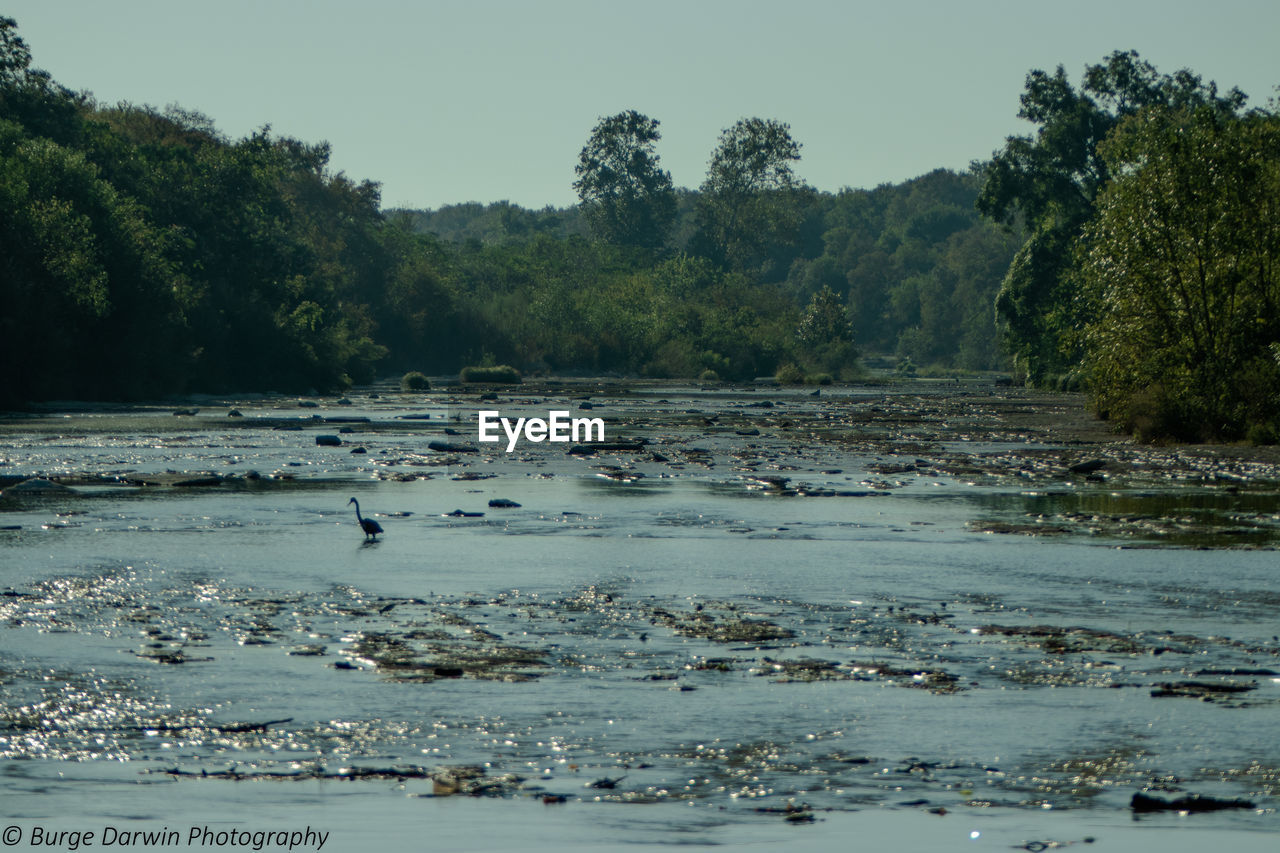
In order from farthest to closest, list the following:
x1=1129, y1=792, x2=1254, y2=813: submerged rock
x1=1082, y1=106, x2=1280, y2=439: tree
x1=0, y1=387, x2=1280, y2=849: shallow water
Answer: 1. x1=1082, y1=106, x2=1280, y2=439: tree
2. x1=0, y1=387, x2=1280, y2=849: shallow water
3. x1=1129, y1=792, x2=1254, y2=813: submerged rock

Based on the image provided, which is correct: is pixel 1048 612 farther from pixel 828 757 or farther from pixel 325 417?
pixel 325 417

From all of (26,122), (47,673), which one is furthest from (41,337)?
(47,673)

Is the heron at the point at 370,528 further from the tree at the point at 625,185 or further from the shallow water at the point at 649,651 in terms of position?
the tree at the point at 625,185

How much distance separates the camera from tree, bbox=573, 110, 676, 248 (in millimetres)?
176000

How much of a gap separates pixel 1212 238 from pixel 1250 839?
38.2 m

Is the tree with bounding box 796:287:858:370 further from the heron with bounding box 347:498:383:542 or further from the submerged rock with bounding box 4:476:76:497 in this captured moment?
the heron with bounding box 347:498:383:542

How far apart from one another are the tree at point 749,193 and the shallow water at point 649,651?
140 m

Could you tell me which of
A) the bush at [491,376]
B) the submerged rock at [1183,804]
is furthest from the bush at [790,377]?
the submerged rock at [1183,804]

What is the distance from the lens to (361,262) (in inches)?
5374

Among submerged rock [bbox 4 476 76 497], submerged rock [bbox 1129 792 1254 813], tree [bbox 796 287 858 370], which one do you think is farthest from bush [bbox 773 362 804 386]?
submerged rock [bbox 1129 792 1254 813]

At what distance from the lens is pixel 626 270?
157 meters

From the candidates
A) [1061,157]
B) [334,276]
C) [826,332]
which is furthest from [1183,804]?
[826,332]

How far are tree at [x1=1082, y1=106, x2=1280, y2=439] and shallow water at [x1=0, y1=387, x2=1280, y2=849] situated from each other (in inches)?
530

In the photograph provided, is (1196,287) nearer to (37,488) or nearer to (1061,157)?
(37,488)
